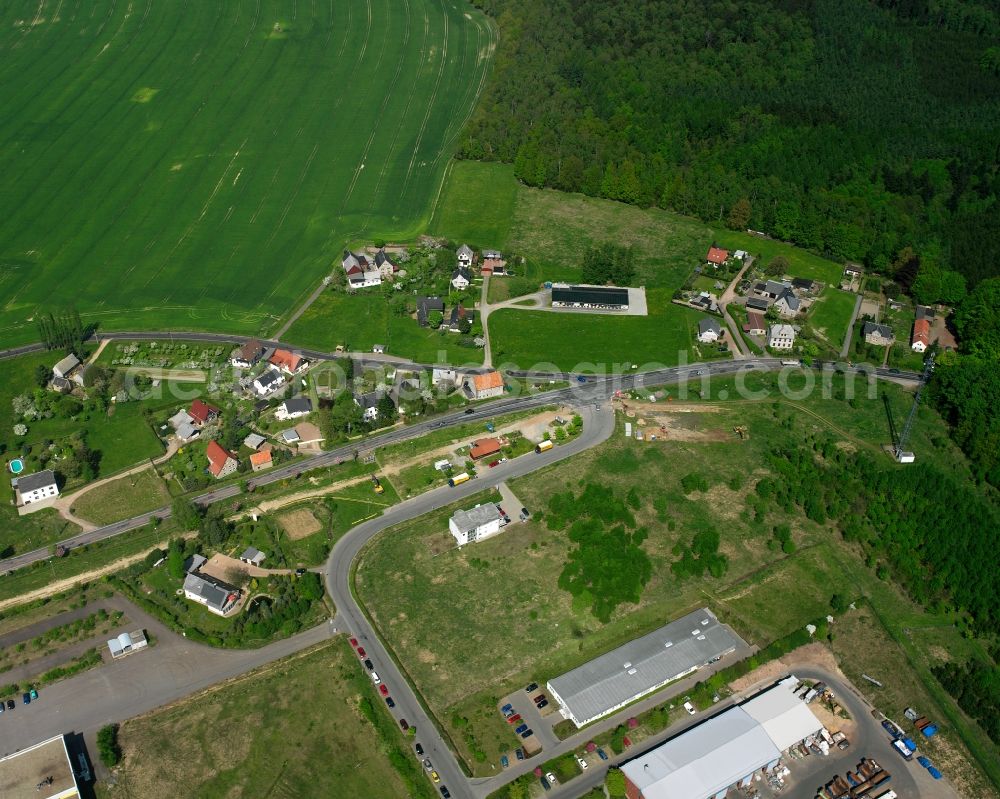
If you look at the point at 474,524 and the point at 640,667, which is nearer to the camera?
the point at 640,667

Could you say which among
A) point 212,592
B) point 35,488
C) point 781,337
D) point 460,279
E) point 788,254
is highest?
point 788,254

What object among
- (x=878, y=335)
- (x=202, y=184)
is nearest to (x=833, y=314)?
(x=878, y=335)

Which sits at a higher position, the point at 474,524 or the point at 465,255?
the point at 465,255

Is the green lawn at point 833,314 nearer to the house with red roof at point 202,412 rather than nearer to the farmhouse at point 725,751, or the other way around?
the farmhouse at point 725,751

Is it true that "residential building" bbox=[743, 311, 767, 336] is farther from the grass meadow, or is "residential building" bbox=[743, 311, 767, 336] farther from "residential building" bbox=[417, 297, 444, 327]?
"residential building" bbox=[417, 297, 444, 327]

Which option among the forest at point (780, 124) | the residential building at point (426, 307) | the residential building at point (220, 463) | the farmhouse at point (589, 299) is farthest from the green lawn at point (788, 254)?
the residential building at point (220, 463)

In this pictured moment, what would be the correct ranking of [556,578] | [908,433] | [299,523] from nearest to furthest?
[556,578], [299,523], [908,433]

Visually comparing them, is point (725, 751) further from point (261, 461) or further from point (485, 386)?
point (261, 461)

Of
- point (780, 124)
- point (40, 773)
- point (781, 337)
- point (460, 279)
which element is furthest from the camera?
point (780, 124)
